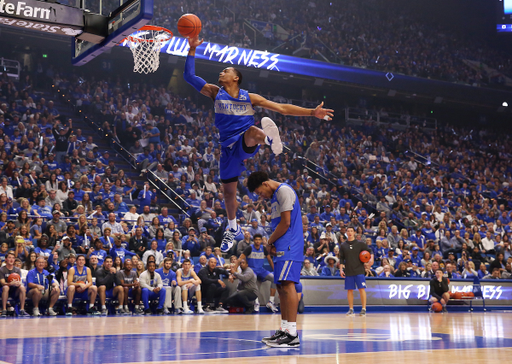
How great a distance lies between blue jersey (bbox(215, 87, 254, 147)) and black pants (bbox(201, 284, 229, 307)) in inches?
276

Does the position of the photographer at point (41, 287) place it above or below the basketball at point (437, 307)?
above

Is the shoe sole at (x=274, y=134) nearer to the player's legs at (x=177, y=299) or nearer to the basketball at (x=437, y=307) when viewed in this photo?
the player's legs at (x=177, y=299)

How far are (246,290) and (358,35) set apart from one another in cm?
2084

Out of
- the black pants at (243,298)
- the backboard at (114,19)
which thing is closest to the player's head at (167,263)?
the black pants at (243,298)

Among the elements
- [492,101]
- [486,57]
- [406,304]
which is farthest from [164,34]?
[486,57]

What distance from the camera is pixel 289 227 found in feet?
A: 20.5

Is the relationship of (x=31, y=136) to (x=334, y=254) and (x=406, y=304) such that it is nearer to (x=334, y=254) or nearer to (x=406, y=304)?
(x=334, y=254)

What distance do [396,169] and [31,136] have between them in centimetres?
1515

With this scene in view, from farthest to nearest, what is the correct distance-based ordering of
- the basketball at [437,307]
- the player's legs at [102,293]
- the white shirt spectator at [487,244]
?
the white shirt spectator at [487,244], the basketball at [437,307], the player's legs at [102,293]

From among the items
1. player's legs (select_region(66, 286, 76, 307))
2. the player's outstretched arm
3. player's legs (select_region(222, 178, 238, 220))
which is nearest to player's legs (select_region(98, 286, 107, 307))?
player's legs (select_region(66, 286, 76, 307))

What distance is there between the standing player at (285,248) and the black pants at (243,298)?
6763mm

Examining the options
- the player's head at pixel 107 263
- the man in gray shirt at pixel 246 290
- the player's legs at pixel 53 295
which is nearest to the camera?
the player's legs at pixel 53 295

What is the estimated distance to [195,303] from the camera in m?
13.1

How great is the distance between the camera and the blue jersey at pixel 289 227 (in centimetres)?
617
